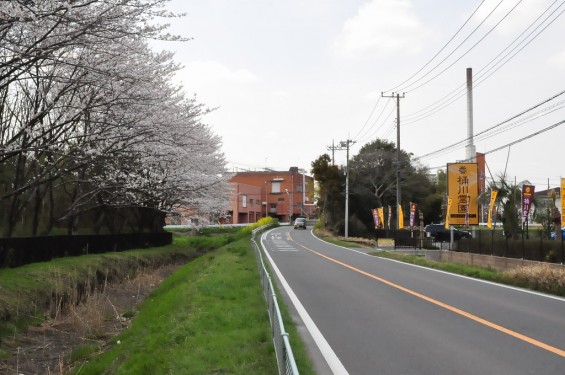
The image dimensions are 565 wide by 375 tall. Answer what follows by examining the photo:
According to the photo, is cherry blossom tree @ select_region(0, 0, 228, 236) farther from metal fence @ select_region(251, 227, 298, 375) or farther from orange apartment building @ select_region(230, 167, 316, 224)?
orange apartment building @ select_region(230, 167, 316, 224)

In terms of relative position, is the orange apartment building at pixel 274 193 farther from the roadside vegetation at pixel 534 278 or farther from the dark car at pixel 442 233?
the roadside vegetation at pixel 534 278

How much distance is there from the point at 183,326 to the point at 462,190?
23923 millimetres

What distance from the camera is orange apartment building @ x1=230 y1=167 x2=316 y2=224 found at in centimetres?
10596

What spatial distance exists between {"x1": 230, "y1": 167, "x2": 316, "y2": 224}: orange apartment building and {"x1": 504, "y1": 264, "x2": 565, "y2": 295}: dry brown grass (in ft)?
280

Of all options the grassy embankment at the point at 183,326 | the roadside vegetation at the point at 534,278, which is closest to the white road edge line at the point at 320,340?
the grassy embankment at the point at 183,326

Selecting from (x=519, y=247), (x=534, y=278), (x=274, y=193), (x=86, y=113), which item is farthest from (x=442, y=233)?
(x=274, y=193)

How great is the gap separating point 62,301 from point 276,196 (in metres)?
103

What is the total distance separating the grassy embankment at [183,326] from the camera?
6965mm

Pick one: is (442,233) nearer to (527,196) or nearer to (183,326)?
(527,196)

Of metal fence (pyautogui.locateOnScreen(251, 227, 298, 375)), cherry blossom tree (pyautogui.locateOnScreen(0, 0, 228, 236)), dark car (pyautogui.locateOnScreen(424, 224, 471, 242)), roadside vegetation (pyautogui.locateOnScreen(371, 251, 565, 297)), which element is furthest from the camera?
dark car (pyautogui.locateOnScreen(424, 224, 471, 242))

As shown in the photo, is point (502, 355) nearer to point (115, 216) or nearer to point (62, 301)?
point (62, 301)

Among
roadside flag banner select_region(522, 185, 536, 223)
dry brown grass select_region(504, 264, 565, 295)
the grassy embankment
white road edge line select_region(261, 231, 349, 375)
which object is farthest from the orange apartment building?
white road edge line select_region(261, 231, 349, 375)

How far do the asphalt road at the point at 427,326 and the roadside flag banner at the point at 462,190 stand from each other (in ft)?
45.5

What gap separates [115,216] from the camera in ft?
106
